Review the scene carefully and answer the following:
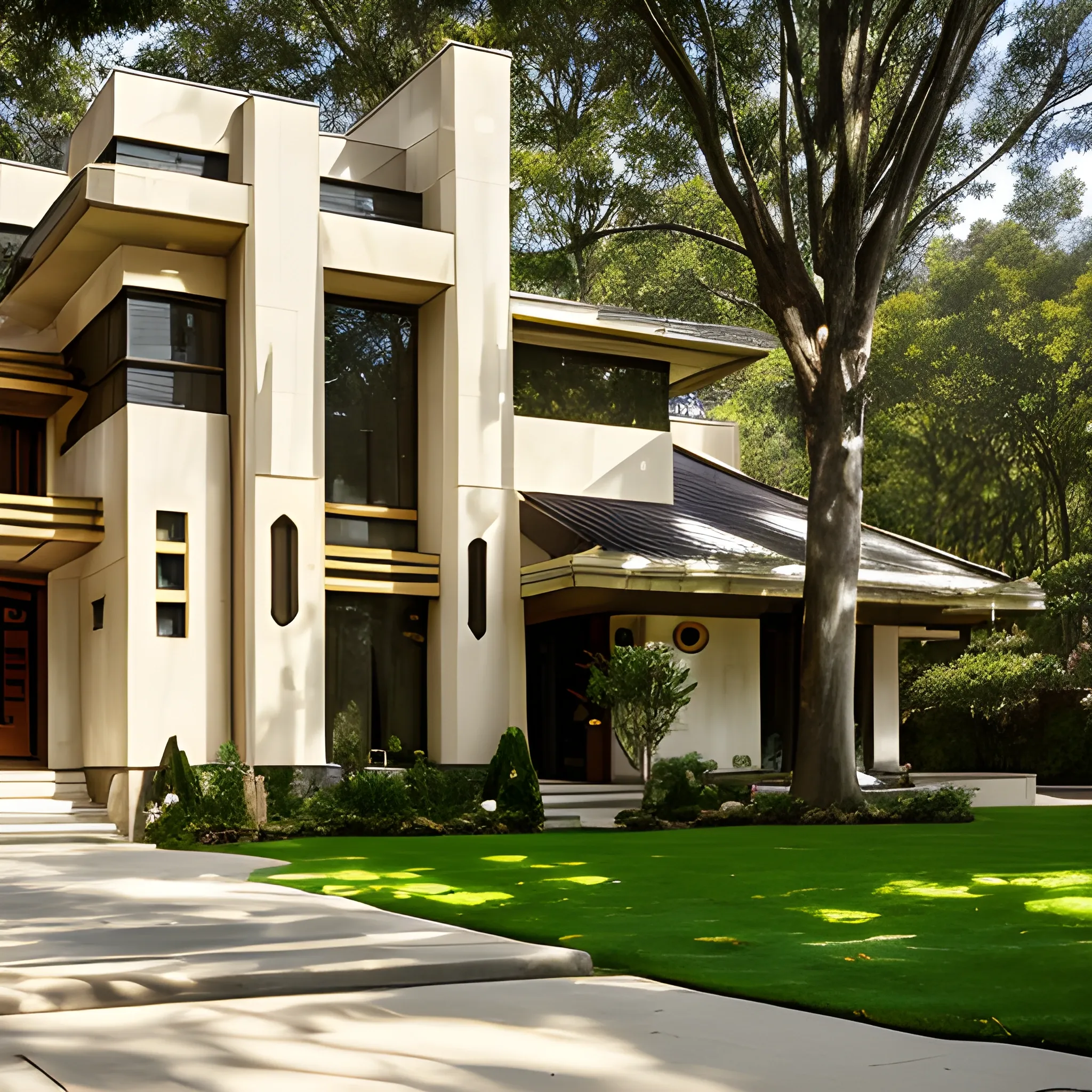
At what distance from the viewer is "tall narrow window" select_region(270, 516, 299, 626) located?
1969 centimetres

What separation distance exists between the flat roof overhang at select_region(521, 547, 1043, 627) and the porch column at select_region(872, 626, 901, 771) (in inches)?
18.7

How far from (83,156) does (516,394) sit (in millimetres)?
7861

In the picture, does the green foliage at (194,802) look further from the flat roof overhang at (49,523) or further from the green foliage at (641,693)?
the green foliage at (641,693)

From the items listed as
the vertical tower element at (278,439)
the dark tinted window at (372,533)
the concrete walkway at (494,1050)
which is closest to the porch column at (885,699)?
the dark tinted window at (372,533)

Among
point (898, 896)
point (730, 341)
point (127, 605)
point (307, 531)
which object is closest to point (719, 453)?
point (730, 341)

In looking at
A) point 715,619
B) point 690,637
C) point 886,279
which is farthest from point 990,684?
point 690,637

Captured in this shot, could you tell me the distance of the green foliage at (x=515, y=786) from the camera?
58.6ft

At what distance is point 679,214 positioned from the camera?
35156mm

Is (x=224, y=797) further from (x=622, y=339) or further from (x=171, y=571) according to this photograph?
(x=622, y=339)

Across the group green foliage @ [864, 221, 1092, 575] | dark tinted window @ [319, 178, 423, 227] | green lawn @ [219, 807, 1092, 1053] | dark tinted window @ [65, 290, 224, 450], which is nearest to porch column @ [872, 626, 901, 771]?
green lawn @ [219, 807, 1092, 1053]

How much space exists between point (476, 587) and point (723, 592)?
377 cm

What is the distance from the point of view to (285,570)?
19.8 m

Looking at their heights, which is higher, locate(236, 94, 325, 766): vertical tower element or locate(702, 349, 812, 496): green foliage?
locate(702, 349, 812, 496): green foliage

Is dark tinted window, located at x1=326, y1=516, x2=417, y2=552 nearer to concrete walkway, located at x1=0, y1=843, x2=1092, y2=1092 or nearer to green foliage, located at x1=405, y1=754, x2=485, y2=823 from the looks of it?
green foliage, located at x1=405, y1=754, x2=485, y2=823
